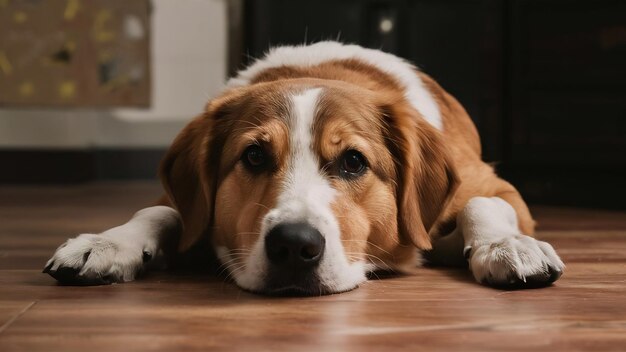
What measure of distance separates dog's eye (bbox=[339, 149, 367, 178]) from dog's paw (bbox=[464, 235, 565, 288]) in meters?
0.38

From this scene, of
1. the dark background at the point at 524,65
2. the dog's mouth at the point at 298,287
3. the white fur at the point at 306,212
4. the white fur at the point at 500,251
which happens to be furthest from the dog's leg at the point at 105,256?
the dark background at the point at 524,65

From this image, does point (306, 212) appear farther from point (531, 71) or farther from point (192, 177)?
point (531, 71)

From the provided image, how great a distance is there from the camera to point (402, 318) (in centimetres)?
162

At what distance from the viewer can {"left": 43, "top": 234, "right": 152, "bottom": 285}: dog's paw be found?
194 centimetres

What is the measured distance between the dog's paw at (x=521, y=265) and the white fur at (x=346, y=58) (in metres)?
0.72

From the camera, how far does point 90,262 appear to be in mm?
1950

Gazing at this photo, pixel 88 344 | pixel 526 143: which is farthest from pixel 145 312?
pixel 526 143

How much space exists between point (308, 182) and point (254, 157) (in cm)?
19

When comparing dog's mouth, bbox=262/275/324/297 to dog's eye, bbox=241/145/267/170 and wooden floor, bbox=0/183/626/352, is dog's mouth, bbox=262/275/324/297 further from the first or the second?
dog's eye, bbox=241/145/267/170

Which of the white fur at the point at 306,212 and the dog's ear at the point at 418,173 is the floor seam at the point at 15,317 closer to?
the white fur at the point at 306,212

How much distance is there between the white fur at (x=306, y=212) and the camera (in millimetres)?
1808

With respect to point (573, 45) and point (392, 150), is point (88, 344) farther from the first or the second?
point (573, 45)

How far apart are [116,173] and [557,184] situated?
3.46 m

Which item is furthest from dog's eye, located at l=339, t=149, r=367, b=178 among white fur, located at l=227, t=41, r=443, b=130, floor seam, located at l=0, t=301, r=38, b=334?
floor seam, located at l=0, t=301, r=38, b=334
